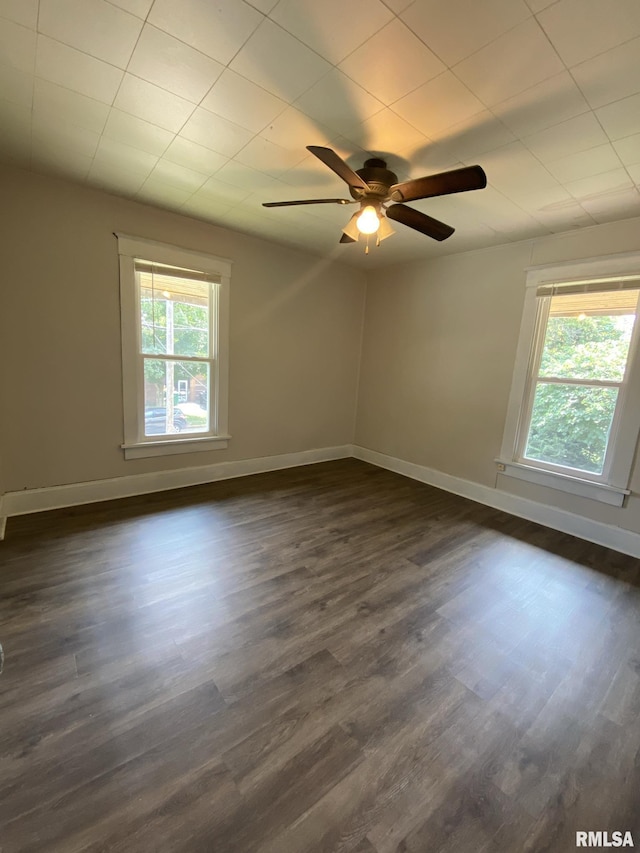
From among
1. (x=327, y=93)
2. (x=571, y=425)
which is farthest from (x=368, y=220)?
(x=571, y=425)

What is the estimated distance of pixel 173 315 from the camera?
11.6 ft

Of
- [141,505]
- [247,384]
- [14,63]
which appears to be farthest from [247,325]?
[14,63]

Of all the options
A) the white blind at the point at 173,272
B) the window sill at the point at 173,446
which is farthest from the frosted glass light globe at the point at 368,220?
the window sill at the point at 173,446

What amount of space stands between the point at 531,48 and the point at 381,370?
361 cm

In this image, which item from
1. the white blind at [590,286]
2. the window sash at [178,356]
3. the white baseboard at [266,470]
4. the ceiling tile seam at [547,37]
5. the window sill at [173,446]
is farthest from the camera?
the window sill at [173,446]

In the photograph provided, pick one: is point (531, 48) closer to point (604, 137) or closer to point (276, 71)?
point (604, 137)

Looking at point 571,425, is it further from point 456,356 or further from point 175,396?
point 175,396

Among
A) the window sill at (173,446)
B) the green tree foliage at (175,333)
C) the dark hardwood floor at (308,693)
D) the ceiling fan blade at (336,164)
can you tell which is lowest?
the dark hardwood floor at (308,693)

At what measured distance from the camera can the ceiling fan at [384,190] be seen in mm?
1733

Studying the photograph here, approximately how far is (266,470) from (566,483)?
10.5 feet

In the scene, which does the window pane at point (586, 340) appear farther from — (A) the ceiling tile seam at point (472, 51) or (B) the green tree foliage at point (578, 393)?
(A) the ceiling tile seam at point (472, 51)

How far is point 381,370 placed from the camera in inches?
194

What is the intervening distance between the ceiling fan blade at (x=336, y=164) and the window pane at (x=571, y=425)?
2.58m

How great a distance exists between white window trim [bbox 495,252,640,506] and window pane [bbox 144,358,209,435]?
3202mm
